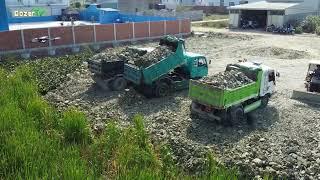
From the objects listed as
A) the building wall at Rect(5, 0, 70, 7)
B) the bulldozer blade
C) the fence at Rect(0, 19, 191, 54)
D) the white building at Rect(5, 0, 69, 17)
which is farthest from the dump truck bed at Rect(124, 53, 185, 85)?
the building wall at Rect(5, 0, 70, 7)

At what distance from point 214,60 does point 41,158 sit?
1637cm

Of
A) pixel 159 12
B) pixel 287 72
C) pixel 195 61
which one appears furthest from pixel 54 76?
pixel 159 12

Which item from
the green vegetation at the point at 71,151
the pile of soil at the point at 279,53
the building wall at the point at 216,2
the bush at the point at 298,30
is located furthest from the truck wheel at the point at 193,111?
the building wall at the point at 216,2

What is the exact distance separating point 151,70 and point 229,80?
332cm

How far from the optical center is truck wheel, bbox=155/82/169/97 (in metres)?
14.8

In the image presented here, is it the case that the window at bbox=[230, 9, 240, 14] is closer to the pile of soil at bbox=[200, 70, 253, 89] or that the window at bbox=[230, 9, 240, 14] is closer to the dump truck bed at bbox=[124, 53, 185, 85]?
the dump truck bed at bbox=[124, 53, 185, 85]

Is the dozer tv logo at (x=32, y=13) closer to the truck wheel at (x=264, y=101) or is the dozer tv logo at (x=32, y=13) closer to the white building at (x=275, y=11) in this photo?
the white building at (x=275, y=11)

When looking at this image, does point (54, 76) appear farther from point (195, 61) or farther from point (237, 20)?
point (237, 20)

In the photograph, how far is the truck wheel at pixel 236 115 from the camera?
11.8 meters

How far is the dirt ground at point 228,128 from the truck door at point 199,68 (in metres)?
Result: 1.00

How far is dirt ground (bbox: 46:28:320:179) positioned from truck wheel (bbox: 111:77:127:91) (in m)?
0.38

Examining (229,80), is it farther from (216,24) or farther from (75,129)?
(216,24)

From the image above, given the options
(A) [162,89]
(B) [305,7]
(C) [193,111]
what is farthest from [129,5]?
(C) [193,111]

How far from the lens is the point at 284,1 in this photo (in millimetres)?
42719
